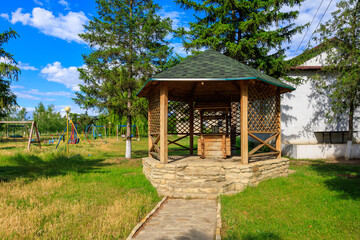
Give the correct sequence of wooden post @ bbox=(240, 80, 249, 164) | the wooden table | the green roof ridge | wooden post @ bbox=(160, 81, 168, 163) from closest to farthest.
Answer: the green roof ridge < wooden post @ bbox=(240, 80, 249, 164) < wooden post @ bbox=(160, 81, 168, 163) < the wooden table

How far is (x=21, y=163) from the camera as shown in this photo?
38.7 ft

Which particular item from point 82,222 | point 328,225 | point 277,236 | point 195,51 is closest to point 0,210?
point 82,222

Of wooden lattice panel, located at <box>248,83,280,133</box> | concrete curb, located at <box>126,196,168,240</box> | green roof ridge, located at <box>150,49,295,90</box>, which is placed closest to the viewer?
concrete curb, located at <box>126,196,168,240</box>

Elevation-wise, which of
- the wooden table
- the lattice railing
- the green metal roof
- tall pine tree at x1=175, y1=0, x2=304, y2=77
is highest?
tall pine tree at x1=175, y1=0, x2=304, y2=77

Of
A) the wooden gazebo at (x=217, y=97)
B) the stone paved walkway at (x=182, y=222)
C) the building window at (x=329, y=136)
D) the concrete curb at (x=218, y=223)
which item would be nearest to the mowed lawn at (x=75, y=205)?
the stone paved walkway at (x=182, y=222)

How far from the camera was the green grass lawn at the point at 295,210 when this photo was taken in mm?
4051

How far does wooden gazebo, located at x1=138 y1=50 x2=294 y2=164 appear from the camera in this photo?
7.01 meters

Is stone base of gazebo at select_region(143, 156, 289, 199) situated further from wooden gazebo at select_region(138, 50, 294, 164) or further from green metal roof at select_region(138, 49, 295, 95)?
green metal roof at select_region(138, 49, 295, 95)

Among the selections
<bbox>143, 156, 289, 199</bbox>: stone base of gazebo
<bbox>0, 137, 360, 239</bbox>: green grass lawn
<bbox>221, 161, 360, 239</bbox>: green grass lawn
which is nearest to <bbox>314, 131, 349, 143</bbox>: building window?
<bbox>0, 137, 360, 239</bbox>: green grass lawn

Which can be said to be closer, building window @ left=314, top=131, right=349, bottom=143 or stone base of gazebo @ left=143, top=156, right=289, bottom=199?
stone base of gazebo @ left=143, top=156, right=289, bottom=199

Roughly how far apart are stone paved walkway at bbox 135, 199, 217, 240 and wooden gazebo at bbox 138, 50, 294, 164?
197cm

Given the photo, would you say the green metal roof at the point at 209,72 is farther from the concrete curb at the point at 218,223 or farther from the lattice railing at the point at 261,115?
the concrete curb at the point at 218,223

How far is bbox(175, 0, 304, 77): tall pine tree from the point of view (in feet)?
36.5

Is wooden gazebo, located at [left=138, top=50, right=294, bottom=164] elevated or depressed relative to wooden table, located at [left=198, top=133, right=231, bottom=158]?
elevated
